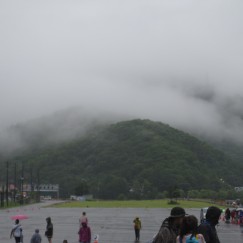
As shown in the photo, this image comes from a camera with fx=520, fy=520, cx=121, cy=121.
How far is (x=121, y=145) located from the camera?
194 metres

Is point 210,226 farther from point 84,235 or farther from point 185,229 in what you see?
point 84,235

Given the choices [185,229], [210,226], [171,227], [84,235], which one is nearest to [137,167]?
[84,235]

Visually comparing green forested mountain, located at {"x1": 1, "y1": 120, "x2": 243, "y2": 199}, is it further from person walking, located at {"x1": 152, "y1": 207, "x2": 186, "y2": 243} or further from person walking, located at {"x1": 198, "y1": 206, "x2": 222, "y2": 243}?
person walking, located at {"x1": 152, "y1": 207, "x2": 186, "y2": 243}

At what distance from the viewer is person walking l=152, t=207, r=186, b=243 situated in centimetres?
555

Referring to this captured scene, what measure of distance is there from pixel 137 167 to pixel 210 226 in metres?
163

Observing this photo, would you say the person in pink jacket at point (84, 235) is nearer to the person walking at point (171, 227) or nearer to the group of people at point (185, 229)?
the group of people at point (185, 229)

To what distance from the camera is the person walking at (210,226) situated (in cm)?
592

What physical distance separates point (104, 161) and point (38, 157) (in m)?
26.3

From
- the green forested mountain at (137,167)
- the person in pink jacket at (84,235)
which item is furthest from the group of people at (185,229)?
the green forested mountain at (137,167)

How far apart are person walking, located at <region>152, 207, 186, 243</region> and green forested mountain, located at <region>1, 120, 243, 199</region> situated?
126m

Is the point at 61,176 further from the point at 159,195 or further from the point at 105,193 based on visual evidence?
the point at 159,195

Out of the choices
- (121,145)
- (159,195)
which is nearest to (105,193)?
(159,195)

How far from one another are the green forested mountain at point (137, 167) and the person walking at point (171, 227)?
126m

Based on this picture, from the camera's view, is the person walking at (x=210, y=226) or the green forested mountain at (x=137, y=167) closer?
the person walking at (x=210, y=226)
